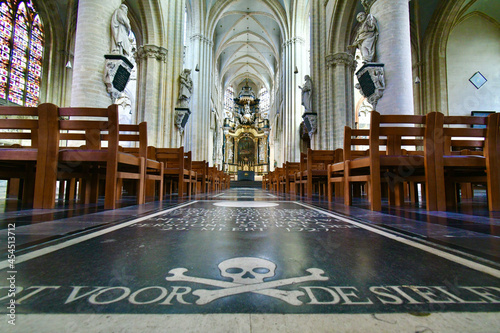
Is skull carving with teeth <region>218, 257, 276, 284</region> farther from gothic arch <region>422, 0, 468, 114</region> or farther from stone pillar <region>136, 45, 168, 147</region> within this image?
gothic arch <region>422, 0, 468, 114</region>

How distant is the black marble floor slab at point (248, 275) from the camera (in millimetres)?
601

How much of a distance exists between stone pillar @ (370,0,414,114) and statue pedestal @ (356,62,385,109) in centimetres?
11

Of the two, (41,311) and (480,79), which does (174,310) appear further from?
(480,79)

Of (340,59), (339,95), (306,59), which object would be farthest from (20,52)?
(306,59)

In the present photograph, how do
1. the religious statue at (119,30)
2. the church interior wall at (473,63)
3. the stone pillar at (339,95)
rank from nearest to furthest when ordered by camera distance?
the religious statue at (119,30) < the stone pillar at (339,95) < the church interior wall at (473,63)

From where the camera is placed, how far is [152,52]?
9062mm

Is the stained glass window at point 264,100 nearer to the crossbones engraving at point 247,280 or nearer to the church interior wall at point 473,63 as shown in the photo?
the church interior wall at point 473,63

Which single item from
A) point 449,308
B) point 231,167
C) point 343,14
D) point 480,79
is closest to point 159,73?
point 343,14

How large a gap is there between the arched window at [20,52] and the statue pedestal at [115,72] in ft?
27.5

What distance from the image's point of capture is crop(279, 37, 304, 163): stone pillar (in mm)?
14625

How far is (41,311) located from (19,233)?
111 cm

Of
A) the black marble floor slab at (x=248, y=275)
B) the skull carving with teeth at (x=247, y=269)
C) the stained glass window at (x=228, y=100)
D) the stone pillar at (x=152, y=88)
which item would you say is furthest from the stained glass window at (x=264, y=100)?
the skull carving with teeth at (x=247, y=269)

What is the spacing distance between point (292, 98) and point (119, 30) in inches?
431

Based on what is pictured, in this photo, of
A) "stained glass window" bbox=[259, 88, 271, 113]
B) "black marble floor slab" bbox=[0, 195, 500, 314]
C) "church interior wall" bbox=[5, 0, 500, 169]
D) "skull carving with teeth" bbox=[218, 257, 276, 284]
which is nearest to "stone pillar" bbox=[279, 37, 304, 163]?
"church interior wall" bbox=[5, 0, 500, 169]
